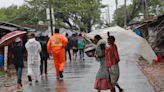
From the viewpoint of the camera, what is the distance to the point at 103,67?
1220cm

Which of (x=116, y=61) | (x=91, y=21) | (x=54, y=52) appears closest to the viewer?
(x=116, y=61)

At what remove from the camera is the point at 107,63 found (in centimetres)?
1186

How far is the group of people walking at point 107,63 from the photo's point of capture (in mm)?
11742

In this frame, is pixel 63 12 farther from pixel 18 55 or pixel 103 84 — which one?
pixel 103 84

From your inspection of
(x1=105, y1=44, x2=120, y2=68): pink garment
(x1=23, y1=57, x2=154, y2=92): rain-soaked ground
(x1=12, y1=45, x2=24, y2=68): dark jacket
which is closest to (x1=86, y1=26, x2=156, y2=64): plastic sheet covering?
(x1=105, y1=44, x2=120, y2=68): pink garment

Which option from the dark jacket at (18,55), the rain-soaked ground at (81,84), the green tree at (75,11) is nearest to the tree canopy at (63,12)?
the green tree at (75,11)

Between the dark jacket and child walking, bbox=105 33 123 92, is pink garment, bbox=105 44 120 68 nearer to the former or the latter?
child walking, bbox=105 33 123 92

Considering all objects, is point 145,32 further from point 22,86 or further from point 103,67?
point 103,67

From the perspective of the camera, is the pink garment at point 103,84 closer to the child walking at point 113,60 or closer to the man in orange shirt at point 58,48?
the child walking at point 113,60

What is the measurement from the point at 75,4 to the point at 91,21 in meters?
9.05

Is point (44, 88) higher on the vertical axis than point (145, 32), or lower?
lower

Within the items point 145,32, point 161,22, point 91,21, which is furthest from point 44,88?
point 91,21

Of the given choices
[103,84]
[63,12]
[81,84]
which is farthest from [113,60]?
[63,12]

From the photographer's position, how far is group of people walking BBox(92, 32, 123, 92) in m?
11.7
